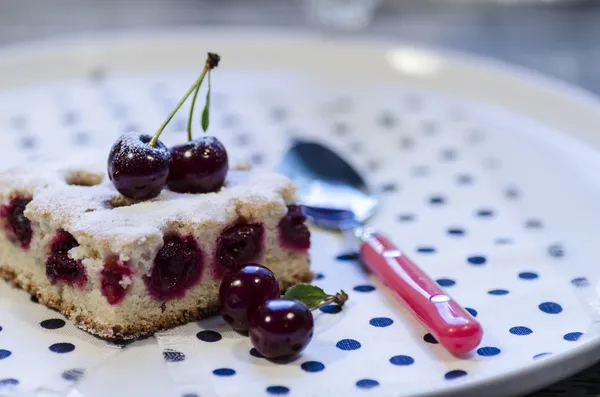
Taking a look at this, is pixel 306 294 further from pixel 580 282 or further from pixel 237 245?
pixel 580 282

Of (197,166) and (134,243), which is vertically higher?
(197,166)

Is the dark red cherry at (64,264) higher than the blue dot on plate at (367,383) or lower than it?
higher

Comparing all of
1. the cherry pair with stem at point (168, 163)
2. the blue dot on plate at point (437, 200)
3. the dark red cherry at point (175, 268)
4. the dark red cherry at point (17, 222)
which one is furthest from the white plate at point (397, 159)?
the cherry pair with stem at point (168, 163)

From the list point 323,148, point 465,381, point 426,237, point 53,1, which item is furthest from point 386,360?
point 53,1

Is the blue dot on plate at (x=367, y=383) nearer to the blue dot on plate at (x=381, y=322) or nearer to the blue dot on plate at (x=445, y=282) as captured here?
the blue dot on plate at (x=381, y=322)

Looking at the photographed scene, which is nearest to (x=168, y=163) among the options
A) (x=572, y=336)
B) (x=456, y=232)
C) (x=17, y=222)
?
(x=17, y=222)

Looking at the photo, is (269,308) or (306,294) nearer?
(269,308)

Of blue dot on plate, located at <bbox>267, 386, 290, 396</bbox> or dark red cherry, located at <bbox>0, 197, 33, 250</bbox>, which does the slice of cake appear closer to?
dark red cherry, located at <bbox>0, 197, 33, 250</bbox>
